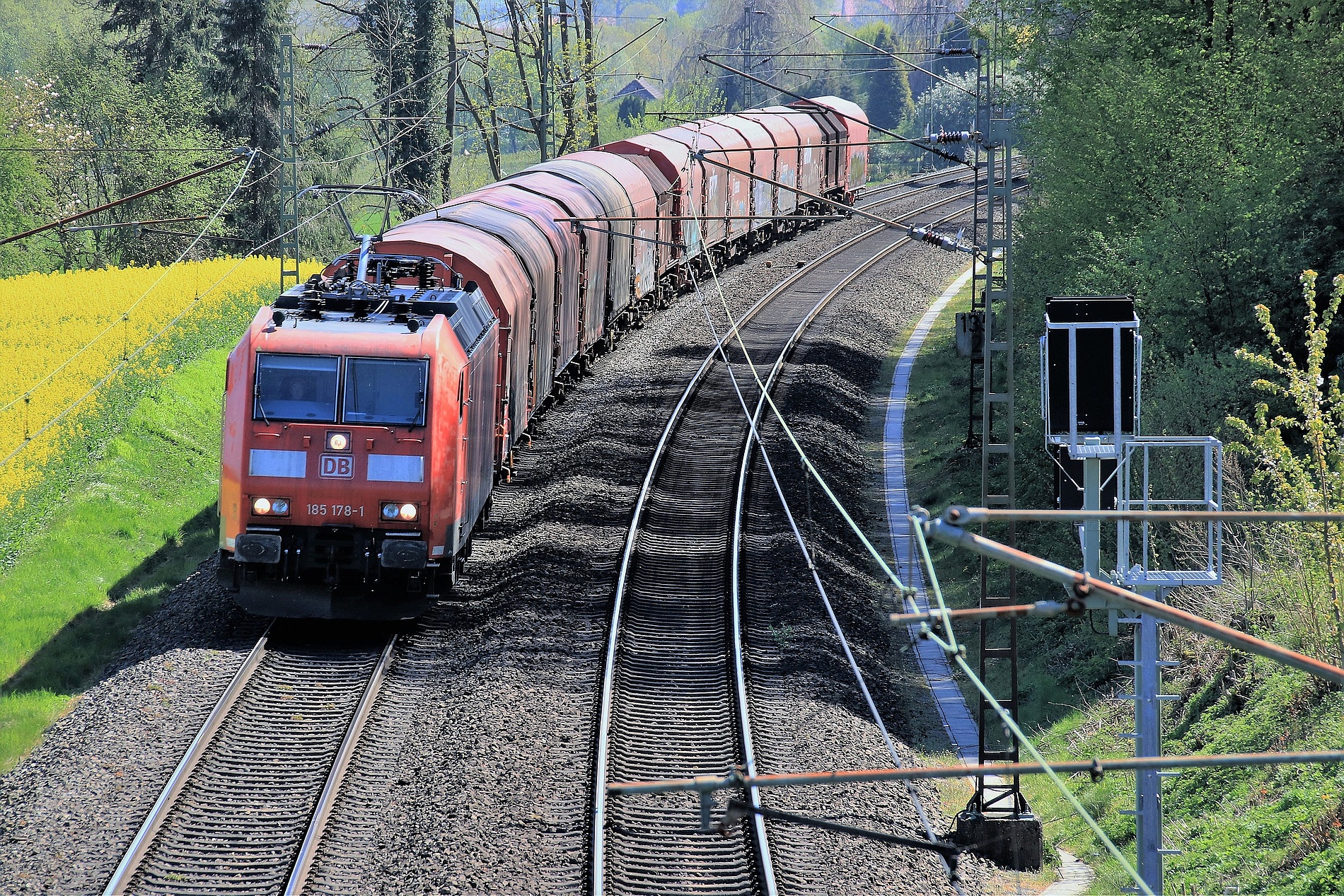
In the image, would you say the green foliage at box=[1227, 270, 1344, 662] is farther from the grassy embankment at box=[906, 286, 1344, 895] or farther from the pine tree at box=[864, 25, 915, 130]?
the pine tree at box=[864, 25, 915, 130]

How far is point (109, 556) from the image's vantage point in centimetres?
1891

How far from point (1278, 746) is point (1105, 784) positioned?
71.6 inches

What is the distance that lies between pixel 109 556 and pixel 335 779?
887 cm

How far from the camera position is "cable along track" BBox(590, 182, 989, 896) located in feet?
35.6

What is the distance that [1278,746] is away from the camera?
13180 mm

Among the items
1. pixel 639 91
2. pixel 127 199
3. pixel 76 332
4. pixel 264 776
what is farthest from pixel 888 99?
pixel 264 776

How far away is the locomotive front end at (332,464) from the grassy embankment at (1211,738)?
6.34 m

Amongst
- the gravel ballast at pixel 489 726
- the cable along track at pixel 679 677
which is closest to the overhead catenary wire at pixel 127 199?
the gravel ballast at pixel 489 726

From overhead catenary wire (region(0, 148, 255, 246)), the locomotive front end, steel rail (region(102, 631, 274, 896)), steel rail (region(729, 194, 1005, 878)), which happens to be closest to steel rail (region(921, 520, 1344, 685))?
steel rail (region(729, 194, 1005, 878))

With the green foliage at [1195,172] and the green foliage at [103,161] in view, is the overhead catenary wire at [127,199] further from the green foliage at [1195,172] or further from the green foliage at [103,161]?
the green foliage at [103,161]

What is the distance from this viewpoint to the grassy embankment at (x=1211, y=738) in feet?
37.3

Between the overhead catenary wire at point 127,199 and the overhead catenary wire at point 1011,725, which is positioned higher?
the overhead catenary wire at point 127,199

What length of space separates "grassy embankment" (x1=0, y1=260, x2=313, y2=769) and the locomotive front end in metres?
2.49

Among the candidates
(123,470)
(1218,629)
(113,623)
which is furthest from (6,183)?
(1218,629)
